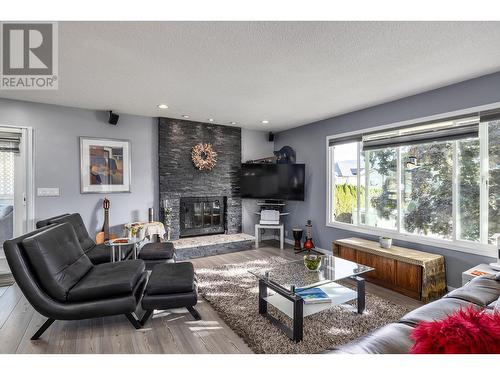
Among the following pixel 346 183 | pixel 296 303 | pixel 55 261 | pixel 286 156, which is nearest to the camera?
pixel 296 303

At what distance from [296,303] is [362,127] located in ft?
10.2

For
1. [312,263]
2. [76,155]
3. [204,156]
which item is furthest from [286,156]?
[76,155]

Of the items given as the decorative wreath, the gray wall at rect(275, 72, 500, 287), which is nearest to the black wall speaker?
the decorative wreath

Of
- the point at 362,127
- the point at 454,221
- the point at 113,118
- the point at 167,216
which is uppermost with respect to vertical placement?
the point at 113,118

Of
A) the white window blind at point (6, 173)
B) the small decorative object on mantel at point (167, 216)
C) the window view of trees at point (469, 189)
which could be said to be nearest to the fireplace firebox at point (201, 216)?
the small decorative object on mantel at point (167, 216)

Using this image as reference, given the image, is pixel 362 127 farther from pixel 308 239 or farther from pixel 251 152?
pixel 251 152

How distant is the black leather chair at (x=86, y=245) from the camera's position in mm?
3037

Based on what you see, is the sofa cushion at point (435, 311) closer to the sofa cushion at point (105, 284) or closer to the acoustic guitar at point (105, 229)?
the sofa cushion at point (105, 284)

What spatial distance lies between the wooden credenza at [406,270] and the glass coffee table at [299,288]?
0.71 metres

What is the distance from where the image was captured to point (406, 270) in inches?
115

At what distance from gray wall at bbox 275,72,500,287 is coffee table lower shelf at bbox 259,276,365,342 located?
1.46 m
